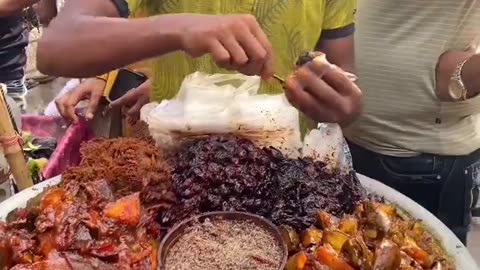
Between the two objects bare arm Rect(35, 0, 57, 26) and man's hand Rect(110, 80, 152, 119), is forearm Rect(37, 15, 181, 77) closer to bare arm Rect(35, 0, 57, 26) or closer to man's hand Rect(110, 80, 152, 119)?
man's hand Rect(110, 80, 152, 119)

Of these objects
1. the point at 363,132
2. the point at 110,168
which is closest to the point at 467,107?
the point at 363,132

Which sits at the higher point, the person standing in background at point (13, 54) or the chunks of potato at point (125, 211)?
the chunks of potato at point (125, 211)

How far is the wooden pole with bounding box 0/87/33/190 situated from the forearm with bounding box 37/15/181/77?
15.6 inches

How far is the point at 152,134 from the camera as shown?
4.05ft

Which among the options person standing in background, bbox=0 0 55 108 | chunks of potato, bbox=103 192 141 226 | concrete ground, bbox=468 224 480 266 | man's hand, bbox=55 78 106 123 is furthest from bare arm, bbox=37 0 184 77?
person standing in background, bbox=0 0 55 108

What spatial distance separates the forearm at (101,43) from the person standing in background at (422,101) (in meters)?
0.68

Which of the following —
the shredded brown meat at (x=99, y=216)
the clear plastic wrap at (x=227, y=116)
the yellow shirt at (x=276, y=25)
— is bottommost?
the shredded brown meat at (x=99, y=216)

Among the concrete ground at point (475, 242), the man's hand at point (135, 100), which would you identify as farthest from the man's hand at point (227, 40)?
the concrete ground at point (475, 242)

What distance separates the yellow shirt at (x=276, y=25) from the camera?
1.33 metres

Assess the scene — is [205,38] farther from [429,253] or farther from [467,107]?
[467,107]

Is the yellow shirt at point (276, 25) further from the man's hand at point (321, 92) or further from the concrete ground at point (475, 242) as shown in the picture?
the concrete ground at point (475, 242)

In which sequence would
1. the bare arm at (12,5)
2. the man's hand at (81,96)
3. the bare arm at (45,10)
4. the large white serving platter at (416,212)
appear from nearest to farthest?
the large white serving platter at (416,212) → the man's hand at (81,96) → the bare arm at (12,5) → the bare arm at (45,10)

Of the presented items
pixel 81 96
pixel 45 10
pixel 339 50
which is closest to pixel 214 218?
pixel 339 50

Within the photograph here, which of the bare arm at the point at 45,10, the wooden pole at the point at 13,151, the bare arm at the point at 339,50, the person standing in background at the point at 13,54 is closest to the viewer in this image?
the bare arm at the point at 339,50
